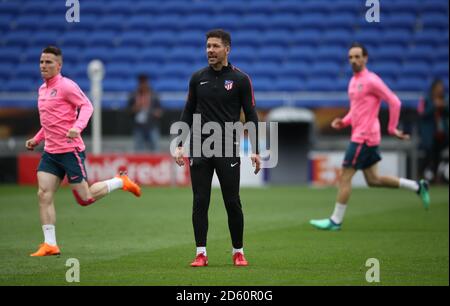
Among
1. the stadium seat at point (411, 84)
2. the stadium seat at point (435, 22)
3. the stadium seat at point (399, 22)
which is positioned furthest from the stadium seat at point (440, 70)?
the stadium seat at point (399, 22)

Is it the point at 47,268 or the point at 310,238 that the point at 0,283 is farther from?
the point at 310,238

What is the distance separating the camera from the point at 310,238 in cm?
1247

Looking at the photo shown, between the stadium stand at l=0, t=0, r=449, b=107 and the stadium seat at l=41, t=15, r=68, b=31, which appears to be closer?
the stadium stand at l=0, t=0, r=449, b=107

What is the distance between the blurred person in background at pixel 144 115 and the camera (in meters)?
23.1

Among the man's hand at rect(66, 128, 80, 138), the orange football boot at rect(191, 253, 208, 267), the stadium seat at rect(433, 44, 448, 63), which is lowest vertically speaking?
the orange football boot at rect(191, 253, 208, 267)

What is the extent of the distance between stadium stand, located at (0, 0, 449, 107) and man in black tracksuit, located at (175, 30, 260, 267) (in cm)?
1678

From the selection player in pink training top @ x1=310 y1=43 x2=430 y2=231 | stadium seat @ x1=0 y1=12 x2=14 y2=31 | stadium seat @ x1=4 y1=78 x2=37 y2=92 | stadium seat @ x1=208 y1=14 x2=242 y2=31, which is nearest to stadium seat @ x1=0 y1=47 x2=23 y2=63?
stadium seat @ x1=4 y1=78 x2=37 y2=92

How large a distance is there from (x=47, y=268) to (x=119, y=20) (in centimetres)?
2068

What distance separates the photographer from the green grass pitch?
881cm

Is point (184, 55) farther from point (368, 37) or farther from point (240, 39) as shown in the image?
point (368, 37)

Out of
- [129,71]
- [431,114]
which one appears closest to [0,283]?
[431,114]

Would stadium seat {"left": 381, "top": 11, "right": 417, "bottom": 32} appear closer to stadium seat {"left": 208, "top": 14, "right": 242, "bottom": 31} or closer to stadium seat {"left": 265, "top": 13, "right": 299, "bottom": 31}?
stadium seat {"left": 265, "top": 13, "right": 299, "bottom": 31}

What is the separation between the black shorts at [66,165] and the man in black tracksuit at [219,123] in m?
1.63

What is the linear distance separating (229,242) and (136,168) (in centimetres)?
1094
